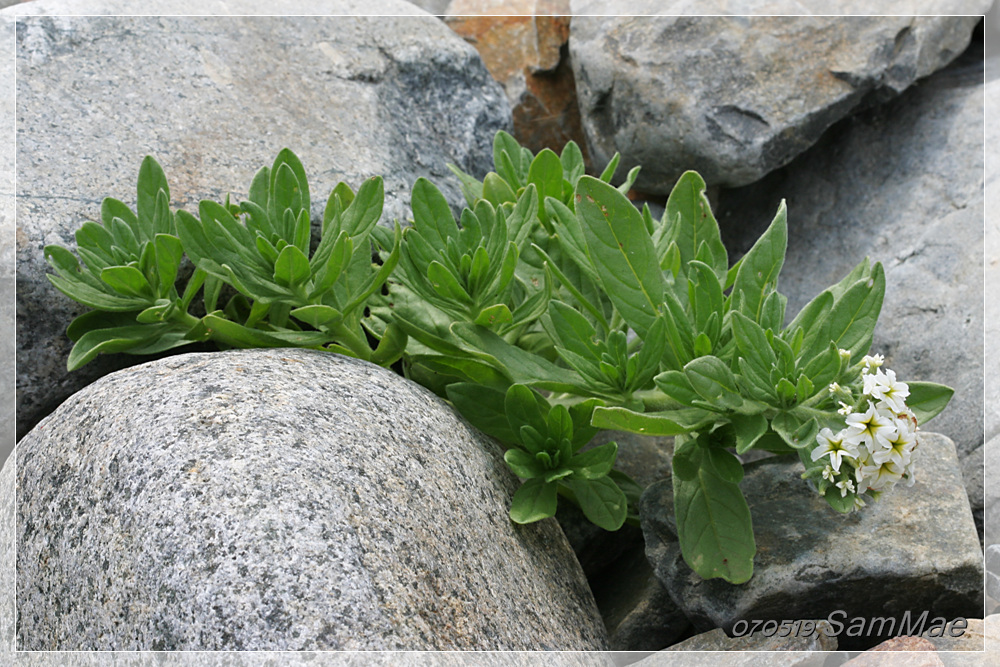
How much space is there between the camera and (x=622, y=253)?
209cm

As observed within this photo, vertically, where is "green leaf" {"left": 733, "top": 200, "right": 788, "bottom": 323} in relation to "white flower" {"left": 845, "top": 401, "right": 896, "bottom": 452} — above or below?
above

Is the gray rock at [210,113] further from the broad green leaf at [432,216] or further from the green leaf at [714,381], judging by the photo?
the green leaf at [714,381]

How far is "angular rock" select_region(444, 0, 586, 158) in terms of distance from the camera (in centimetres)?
413

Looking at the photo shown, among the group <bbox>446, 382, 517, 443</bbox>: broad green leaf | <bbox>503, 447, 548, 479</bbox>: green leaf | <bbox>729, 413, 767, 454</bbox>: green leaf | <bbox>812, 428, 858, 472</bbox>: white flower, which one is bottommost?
<bbox>503, 447, 548, 479</bbox>: green leaf

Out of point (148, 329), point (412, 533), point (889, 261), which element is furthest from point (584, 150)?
point (412, 533)

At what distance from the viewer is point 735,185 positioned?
11.6 ft

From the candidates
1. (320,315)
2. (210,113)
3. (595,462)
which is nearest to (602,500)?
(595,462)

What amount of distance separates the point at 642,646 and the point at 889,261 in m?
1.84

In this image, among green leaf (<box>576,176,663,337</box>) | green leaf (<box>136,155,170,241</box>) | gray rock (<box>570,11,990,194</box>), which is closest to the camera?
green leaf (<box>576,176,663,337</box>)

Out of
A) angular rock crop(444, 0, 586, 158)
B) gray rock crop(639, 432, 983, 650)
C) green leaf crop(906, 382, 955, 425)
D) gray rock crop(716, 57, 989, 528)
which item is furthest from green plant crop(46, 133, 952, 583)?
angular rock crop(444, 0, 586, 158)

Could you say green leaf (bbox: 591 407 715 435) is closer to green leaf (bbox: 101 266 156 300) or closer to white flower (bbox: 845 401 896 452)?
white flower (bbox: 845 401 896 452)

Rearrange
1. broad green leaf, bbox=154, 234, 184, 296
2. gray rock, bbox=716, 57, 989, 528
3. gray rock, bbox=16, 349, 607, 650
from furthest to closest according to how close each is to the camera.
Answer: gray rock, bbox=716, 57, 989, 528 < broad green leaf, bbox=154, 234, 184, 296 < gray rock, bbox=16, 349, 607, 650

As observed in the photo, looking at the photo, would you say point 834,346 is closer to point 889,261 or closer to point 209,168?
point 889,261

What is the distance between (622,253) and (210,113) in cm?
154
